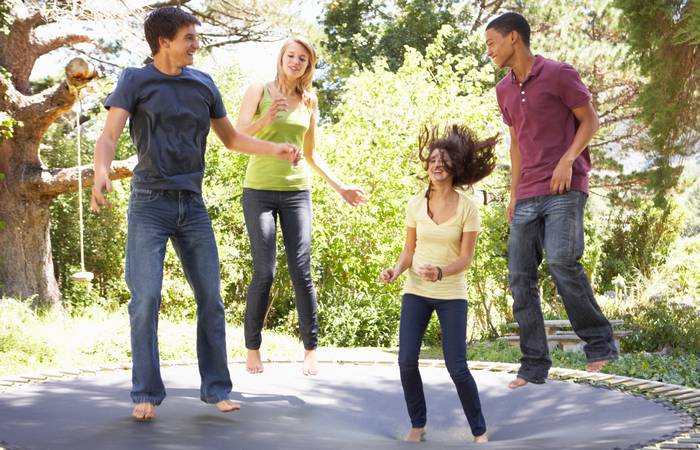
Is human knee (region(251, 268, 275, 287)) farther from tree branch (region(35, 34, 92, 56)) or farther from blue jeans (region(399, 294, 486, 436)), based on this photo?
tree branch (region(35, 34, 92, 56))

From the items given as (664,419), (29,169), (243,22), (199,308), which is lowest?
(664,419)

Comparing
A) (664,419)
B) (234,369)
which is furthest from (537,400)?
→ (234,369)

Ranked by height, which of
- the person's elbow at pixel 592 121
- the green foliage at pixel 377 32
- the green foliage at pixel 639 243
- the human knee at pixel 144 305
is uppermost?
the green foliage at pixel 377 32

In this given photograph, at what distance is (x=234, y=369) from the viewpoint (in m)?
4.47

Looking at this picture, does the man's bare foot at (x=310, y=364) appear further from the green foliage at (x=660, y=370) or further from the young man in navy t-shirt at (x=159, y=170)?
the green foliage at (x=660, y=370)

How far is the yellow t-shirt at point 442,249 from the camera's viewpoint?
285 centimetres

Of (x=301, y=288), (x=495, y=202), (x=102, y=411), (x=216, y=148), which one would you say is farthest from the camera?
(x=495, y=202)

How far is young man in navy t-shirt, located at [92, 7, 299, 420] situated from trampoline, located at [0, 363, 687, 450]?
0.86 feet

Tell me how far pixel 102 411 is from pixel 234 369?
1.31 m

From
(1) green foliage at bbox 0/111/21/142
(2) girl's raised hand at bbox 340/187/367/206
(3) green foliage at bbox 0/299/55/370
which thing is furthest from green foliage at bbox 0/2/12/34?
(2) girl's raised hand at bbox 340/187/367/206

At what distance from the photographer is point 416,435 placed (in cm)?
302

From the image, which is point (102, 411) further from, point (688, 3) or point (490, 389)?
point (688, 3)

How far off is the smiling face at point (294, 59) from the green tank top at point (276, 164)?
137 millimetres

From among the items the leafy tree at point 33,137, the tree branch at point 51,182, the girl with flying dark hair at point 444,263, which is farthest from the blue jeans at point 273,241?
the tree branch at point 51,182
